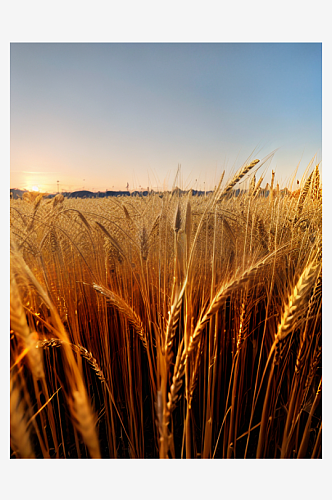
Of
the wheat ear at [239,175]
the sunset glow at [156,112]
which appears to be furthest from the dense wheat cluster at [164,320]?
the sunset glow at [156,112]

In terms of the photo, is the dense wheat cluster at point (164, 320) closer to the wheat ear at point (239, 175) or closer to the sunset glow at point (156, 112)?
the wheat ear at point (239, 175)

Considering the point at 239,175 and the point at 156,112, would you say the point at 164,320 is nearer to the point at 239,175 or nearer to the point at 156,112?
the point at 239,175

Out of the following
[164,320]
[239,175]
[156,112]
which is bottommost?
A: [164,320]

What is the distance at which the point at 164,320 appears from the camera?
2.65ft

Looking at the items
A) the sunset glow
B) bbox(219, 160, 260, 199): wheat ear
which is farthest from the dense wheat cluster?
the sunset glow

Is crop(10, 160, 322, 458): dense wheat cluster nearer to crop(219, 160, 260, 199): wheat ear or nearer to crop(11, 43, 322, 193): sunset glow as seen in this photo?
crop(219, 160, 260, 199): wheat ear

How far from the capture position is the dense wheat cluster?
84 centimetres

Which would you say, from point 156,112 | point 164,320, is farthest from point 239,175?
point 164,320

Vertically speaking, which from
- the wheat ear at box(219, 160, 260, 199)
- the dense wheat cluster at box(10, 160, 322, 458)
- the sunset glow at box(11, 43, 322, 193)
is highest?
the sunset glow at box(11, 43, 322, 193)

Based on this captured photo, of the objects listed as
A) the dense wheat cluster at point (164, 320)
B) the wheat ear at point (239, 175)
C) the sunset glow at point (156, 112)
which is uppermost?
the sunset glow at point (156, 112)

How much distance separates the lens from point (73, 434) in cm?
93

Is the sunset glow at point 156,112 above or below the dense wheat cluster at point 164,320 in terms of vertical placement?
above

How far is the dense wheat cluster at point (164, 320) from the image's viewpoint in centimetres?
84

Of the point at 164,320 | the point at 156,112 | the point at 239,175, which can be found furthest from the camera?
the point at 156,112
